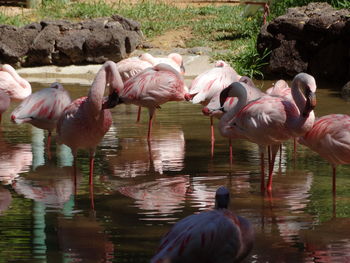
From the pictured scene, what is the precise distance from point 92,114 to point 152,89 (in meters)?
2.35

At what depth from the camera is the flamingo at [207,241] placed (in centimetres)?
372

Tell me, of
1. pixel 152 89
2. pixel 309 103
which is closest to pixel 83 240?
pixel 309 103

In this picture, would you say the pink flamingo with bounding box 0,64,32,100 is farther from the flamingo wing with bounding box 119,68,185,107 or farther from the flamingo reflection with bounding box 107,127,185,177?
the flamingo reflection with bounding box 107,127,185,177

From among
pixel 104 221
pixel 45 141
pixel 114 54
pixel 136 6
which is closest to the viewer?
pixel 104 221

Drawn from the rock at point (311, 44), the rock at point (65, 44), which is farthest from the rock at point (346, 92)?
the rock at point (65, 44)

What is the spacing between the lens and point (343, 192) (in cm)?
617

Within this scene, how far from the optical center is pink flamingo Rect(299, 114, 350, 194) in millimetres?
5883

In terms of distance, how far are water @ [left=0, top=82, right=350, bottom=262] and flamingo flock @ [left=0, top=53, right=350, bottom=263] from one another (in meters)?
0.24

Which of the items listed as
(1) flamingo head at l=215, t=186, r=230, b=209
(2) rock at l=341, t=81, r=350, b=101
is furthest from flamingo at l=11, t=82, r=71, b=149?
(2) rock at l=341, t=81, r=350, b=101

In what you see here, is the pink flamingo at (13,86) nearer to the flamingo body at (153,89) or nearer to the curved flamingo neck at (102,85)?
the flamingo body at (153,89)

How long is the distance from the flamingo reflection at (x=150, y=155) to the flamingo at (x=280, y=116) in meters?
1.07

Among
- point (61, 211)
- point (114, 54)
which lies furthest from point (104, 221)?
point (114, 54)

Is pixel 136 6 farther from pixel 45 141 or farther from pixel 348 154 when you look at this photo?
pixel 348 154

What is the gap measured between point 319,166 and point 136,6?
11.0m
